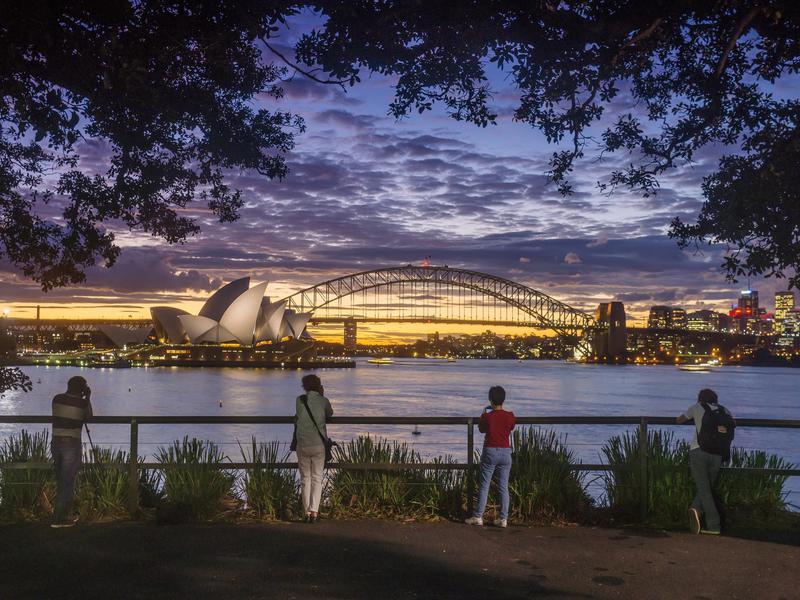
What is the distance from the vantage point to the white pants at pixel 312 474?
388 inches

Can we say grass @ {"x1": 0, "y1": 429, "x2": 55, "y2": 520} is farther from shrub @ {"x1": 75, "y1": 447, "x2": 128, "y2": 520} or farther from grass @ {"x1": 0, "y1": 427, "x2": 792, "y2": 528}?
shrub @ {"x1": 75, "y1": 447, "x2": 128, "y2": 520}

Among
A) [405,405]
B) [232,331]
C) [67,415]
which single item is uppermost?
[232,331]

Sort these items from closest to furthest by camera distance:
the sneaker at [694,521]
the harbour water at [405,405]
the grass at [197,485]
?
the sneaker at [694,521] → the grass at [197,485] → the harbour water at [405,405]

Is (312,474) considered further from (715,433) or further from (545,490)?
(715,433)

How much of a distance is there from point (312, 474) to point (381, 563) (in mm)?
2077

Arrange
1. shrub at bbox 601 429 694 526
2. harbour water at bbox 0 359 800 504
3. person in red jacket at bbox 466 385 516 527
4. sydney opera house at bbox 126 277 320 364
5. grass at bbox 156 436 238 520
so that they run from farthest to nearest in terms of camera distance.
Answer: sydney opera house at bbox 126 277 320 364, harbour water at bbox 0 359 800 504, shrub at bbox 601 429 694 526, grass at bbox 156 436 238 520, person in red jacket at bbox 466 385 516 527

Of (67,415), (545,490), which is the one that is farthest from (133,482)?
(545,490)

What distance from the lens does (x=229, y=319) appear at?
460ft

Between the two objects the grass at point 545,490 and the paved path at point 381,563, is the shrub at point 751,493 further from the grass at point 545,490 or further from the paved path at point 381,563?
the grass at point 545,490

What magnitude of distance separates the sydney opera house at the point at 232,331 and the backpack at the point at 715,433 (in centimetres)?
Answer: 12156

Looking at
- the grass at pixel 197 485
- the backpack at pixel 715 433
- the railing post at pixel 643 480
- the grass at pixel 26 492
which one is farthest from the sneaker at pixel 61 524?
the backpack at pixel 715 433

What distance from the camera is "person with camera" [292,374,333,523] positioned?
9.87 m

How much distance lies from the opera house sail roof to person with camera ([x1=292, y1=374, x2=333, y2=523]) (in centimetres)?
12060

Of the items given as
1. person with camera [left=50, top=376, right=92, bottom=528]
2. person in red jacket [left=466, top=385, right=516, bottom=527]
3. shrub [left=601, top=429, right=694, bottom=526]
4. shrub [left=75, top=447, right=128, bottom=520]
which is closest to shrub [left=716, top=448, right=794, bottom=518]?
shrub [left=601, top=429, right=694, bottom=526]
